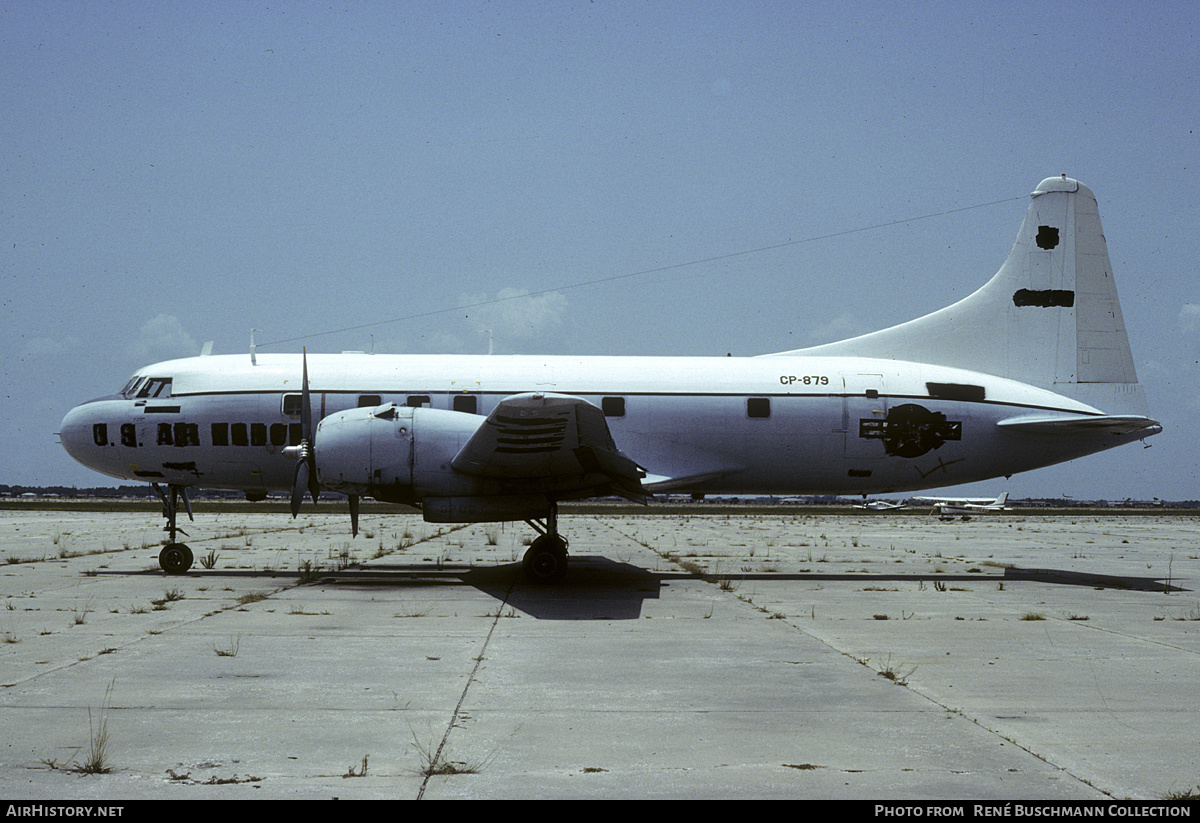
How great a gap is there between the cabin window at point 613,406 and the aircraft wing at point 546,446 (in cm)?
196

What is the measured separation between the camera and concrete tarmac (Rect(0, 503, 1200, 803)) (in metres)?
5.74

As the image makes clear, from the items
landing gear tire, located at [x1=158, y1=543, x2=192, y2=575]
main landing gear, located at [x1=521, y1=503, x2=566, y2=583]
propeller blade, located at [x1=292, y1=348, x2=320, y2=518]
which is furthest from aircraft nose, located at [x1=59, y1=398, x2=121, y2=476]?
main landing gear, located at [x1=521, y1=503, x2=566, y2=583]

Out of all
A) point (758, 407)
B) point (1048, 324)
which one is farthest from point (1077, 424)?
point (758, 407)

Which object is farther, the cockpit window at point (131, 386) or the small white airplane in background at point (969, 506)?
the small white airplane in background at point (969, 506)

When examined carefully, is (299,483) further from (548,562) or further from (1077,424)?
(1077,424)

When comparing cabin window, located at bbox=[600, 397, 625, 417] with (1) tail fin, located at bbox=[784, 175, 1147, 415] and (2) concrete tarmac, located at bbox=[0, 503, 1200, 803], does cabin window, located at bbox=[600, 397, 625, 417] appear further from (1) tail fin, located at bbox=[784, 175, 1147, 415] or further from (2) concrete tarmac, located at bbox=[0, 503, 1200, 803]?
(1) tail fin, located at bbox=[784, 175, 1147, 415]

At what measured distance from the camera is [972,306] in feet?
69.2

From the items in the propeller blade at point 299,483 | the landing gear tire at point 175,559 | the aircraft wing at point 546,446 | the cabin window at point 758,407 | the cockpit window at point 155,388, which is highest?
the cockpit window at point 155,388

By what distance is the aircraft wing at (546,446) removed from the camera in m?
14.0

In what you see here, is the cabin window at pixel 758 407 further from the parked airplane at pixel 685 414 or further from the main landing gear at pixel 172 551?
the main landing gear at pixel 172 551

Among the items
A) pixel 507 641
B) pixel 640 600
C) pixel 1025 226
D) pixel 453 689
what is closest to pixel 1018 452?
pixel 1025 226

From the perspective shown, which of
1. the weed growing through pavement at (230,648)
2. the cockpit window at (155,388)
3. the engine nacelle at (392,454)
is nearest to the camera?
the weed growing through pavement at (230,648)

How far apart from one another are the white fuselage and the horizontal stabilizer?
0.59ft

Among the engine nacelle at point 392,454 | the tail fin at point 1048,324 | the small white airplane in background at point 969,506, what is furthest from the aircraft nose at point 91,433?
the small white airplane in background at point 969,506
